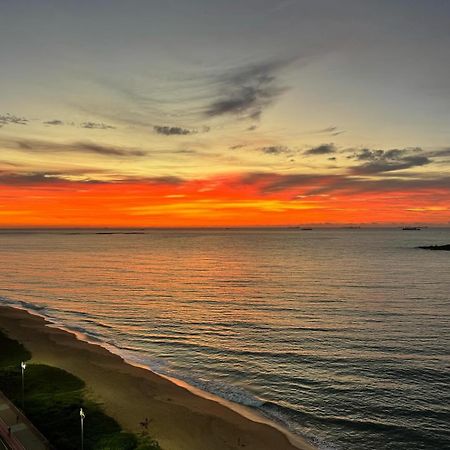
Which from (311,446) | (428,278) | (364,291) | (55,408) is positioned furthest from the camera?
(428,278)

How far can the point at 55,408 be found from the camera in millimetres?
26656

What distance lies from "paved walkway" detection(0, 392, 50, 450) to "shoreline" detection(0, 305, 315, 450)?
4.95 meters

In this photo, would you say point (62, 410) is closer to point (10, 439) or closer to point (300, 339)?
point (10, 439)

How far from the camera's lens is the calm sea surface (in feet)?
89.4

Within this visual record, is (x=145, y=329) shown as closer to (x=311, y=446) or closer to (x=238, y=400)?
(x=238, y=400)

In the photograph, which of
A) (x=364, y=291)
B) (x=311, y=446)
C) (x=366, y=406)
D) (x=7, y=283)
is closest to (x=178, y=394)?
(x=311, y=446)

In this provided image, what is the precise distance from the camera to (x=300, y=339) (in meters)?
44.2

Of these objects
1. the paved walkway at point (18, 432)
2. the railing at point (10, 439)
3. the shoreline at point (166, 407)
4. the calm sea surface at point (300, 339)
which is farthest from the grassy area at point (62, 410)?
the calm sea surface at point (300, 339)

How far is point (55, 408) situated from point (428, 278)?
271ft

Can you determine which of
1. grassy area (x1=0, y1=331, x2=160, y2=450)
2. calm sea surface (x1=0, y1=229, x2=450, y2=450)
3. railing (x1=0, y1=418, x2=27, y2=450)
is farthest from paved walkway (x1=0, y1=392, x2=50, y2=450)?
calm sea surface (x1=0, y1=229, x2=450, y2=450)

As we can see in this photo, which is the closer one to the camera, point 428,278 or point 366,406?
point 366,406

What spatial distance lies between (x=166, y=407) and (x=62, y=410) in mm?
6798

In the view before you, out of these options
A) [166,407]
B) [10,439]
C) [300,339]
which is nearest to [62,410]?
[10,439]

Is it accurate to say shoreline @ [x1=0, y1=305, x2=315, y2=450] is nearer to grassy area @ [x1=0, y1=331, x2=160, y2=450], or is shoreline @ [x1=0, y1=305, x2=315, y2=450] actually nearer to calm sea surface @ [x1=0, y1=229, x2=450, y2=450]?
grassy area @ [x1=0, y1=331, x2=160, y2=450]
